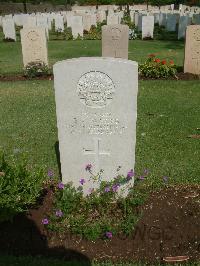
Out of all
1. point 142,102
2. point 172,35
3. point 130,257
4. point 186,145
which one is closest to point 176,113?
point 142,102

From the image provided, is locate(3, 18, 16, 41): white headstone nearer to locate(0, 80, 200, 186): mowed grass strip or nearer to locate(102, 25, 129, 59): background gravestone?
locate(102, 25, 129, 59): background gravestone

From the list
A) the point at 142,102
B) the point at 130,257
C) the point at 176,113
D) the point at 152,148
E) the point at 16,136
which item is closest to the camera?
the point at 130,257

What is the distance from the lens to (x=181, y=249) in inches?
140

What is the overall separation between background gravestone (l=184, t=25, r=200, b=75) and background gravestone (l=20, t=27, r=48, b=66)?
444 cm

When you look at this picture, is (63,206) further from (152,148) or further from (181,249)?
(152,148)

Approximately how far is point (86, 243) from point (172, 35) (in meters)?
21.0

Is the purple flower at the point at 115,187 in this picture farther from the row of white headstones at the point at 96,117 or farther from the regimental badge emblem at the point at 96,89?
the regimental badge emblem at the point at 96,89

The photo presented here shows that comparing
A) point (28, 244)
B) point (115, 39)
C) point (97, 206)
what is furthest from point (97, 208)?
point (115, 39)

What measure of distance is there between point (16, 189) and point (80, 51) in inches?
557

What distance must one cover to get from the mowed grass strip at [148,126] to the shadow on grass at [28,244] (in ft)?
2.62

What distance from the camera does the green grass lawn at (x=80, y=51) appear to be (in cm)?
1416

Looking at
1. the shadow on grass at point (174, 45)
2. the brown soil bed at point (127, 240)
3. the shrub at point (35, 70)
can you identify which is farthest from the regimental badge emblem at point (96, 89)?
the shadow on grass at point (174, 45)

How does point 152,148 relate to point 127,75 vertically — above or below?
below

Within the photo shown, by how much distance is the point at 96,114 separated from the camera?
3.78 m
